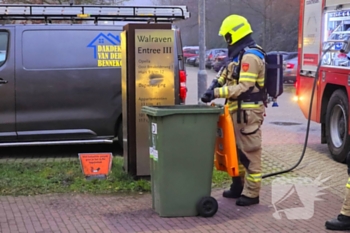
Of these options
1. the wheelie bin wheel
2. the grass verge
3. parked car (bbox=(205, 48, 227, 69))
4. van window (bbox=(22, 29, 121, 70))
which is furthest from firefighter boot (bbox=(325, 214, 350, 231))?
parked car (bbox=(205, 48, 227, 69))

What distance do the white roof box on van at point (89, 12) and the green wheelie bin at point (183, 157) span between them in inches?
136

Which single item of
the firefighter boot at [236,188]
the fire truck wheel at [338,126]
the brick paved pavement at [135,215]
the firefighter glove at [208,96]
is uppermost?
the firefighter glove at [208,96]

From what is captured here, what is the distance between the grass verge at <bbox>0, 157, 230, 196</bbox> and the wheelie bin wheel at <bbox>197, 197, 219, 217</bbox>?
1211mm

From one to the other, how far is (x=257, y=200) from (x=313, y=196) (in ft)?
2.51

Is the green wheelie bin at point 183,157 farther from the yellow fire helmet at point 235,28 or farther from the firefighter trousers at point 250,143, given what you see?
the yellow fire helmet at point 235,28

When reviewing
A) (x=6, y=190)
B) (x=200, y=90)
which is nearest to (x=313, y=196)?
(x=6, y=190)

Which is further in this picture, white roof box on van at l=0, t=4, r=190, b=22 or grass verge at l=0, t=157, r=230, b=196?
white roof box on van at l=0, t=4, r=190, b=22

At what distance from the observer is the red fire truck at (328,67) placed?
8.24m

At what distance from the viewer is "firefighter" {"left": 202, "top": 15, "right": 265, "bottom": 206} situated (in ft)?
19.7

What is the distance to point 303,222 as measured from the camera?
5691 millimetres

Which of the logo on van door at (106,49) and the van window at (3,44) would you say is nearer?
the van window at (3,44)

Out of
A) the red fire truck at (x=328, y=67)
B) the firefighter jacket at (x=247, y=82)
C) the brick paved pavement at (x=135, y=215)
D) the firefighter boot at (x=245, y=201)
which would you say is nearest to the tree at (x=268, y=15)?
the red fire truck at (x=328, y=67)

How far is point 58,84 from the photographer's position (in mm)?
8680

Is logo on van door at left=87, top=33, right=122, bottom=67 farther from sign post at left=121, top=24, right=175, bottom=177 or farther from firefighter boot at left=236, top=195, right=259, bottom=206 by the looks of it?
firefighter boot at left=236, top=195, right=259, bottom=206
